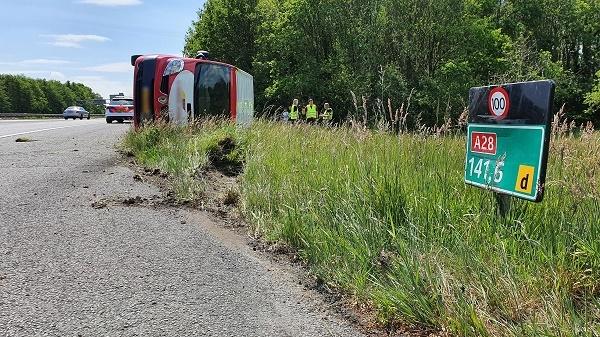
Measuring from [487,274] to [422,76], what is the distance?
1160 inches

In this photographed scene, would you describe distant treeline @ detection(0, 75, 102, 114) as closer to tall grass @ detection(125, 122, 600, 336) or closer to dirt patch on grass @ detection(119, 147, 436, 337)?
dirt patch on grass @ detection(119, 147, 436, 337)

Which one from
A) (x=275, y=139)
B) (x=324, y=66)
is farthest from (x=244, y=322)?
(x=324, y=66)

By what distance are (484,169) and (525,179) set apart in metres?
0.45

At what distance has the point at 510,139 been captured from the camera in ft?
11.6

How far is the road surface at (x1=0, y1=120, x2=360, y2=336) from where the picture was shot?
10.5 feet

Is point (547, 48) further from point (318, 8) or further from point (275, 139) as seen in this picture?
point (275, 139)

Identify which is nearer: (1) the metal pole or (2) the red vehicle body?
(1) the metal pole

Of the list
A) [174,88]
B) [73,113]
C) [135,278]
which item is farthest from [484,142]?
[73,113]

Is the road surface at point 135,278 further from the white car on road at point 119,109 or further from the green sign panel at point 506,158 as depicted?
the white car on road at point 119,109

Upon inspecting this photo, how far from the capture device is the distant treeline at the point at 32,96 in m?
88.8

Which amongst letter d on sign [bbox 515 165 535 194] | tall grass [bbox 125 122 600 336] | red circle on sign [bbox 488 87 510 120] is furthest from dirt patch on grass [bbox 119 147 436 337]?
red circle on sign [bbox 488 87 510 120]

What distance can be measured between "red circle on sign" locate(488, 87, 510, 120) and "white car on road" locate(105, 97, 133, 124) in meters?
32.1

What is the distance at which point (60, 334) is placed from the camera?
3.06 meters

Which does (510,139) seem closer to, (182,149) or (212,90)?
(182,149)
